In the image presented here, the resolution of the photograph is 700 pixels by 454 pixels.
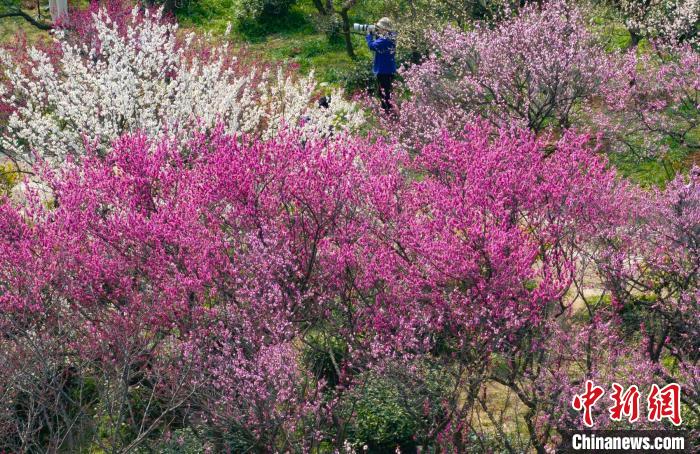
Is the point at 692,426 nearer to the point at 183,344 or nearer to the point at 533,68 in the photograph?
the point at 183,344

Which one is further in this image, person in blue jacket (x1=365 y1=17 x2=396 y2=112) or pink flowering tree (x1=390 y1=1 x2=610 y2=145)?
person in blue jacket (x1=365 y1=17 x2=396 y2=112)

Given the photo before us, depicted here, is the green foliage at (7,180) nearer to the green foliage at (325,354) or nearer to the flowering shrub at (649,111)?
the green foliage at (325,354)

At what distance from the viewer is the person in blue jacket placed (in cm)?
1712

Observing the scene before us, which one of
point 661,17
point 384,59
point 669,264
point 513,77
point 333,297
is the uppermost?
point 661,17

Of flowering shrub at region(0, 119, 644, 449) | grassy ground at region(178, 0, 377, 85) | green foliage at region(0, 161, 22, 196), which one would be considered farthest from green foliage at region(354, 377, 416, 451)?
grassy ground at region(178, 0, 377, 85)

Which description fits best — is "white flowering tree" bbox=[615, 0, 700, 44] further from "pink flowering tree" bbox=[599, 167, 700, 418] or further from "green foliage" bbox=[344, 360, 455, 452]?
"green foliage" bbox=[344, 360, 455, 452]

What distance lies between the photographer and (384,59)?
17.2 m

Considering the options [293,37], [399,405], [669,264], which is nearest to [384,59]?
[293,37]

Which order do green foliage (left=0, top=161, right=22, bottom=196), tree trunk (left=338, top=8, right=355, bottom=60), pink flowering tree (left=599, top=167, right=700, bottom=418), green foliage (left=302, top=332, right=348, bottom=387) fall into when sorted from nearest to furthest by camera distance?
pink flowering tree (left=599, top=167, right=700, bottom=418), green foliage (left=302, top=332, right=348, bottom=387), green foliage (left=0, top=161, right=22, bottom=196), tree trunk (left=338, top=8, right=355, bottom=60)

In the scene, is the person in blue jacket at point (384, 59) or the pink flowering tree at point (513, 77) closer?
the pink flowering tree at point (513, 77)

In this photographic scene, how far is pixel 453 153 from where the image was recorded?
9938 millimetres

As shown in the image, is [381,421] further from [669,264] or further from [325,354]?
[669,264]

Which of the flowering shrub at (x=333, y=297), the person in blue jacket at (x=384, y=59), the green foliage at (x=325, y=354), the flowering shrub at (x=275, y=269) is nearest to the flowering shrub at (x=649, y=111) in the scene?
the person in blue jacket at (x=384, y=59)

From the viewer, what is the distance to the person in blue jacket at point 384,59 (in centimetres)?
1712
